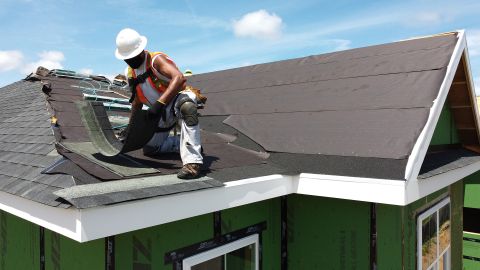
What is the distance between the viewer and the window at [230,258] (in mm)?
3164

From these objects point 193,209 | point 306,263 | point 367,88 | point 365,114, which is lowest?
point 306,263

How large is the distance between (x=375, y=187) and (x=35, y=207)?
8.42 ft

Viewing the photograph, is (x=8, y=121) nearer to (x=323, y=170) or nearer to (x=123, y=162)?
(x=123, y=162)

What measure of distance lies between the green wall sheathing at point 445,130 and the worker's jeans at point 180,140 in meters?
3.81

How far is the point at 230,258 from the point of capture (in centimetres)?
354

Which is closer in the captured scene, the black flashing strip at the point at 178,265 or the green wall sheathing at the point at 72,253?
the green wall sheathing at the point at 72,253

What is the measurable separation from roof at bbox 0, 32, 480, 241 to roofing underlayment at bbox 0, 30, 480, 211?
0.05 ft

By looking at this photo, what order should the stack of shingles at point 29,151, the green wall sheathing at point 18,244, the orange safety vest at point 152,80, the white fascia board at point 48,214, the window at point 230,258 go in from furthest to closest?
1. the green wall sheathing at point 18,244
2. the window at point 230,258
3. the orange safety vest at point 152,80
4. the stack of shingles at point 29,151
5. the white fascia board at point 48,214

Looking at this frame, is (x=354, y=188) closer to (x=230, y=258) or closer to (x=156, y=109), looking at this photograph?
(x=230, y=258)

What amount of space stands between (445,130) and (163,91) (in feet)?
15.5

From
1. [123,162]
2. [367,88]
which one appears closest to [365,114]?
[367,88]

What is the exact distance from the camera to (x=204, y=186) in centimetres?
256

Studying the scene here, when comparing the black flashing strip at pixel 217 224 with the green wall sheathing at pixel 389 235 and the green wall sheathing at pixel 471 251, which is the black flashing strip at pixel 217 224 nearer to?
the green wall sheathing at pixel 389 235

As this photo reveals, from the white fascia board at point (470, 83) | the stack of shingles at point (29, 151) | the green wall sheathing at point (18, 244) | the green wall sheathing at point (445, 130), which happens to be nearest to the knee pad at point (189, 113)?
the stack of shingles at point (29, 151)
